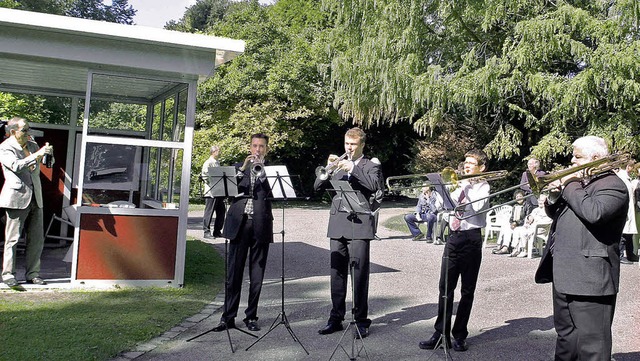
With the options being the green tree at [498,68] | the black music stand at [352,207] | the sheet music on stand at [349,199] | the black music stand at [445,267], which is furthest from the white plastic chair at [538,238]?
the sheet music on stand at [349,199]

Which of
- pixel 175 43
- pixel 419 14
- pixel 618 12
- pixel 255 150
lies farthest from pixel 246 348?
pixel 419 14

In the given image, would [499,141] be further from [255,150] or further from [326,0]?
[255,150]

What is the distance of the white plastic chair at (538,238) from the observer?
12.9 metres

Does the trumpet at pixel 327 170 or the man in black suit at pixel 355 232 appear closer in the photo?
the trumpet at pixel 327 170

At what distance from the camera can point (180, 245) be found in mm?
8539

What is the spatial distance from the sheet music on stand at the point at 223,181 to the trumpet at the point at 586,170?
2987 millimetres

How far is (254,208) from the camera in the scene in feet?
21.7

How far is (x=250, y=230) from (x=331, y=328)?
1.30 metres

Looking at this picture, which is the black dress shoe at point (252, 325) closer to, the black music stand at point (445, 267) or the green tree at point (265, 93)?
the black music stand at point (445, 267)

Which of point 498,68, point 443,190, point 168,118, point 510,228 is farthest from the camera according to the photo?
point 498,68

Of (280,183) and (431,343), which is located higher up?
Result: (280,183)

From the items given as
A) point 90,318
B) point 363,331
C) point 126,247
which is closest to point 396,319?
point 363,331

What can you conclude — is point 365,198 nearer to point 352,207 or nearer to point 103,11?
point 352,207

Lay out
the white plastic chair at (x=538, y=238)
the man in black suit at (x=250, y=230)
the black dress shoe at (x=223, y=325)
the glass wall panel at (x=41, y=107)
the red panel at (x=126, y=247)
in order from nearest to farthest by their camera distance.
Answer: the black dress shoe at (x=223, y=325)
the man in black suit at (x=250, y=230)
the red panel at (x=126, y=247)
the glass wall panel at (x=41, y=107)
the white plastic chair at (x=538, y=238)
